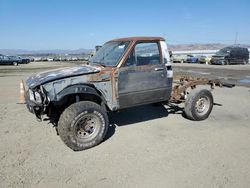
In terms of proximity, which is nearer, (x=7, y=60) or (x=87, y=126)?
(x=87, y=126)

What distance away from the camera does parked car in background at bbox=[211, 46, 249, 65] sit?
1268 inches

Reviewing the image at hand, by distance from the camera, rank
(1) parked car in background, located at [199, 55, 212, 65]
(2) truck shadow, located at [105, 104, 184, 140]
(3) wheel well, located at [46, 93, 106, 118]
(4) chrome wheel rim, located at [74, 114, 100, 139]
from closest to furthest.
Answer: (4) chrome wheel rim, located at [74, 114, 100, 139] < (3) wheel well, located at [46, 93, 106, 118] < (2) truck shadow, located at [105, 104, 184, 140] < (1) parked car in background, located at [199, 55, 212, 65]

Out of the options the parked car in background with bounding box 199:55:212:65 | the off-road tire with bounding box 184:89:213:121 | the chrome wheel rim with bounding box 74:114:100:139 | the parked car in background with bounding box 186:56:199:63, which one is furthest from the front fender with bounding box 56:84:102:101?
the parked car in background with bounding box 186:56:199:63

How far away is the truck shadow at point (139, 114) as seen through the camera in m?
6.02

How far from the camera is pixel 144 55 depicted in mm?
5199

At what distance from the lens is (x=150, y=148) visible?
14.6ft

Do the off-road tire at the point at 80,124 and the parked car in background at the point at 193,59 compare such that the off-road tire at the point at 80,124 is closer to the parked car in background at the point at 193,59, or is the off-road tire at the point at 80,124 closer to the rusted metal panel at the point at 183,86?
the rusted metal panel at the point at 183,86

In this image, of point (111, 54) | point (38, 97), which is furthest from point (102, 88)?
point (38, 97)

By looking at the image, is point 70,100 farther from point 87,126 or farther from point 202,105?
point 202,105

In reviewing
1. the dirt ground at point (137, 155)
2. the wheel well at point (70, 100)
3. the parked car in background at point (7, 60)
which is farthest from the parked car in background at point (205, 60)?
the wheel well at point (70, 100)

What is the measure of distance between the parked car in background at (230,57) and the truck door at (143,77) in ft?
97.8

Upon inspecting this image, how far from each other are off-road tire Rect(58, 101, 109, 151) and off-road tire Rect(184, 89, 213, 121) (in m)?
2.39

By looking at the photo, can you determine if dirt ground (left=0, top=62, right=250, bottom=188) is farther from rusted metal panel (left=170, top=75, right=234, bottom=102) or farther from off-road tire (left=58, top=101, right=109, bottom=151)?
rusted metal panel (left=170, top=75, right=234, bottom=102)

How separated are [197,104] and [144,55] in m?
2.04
